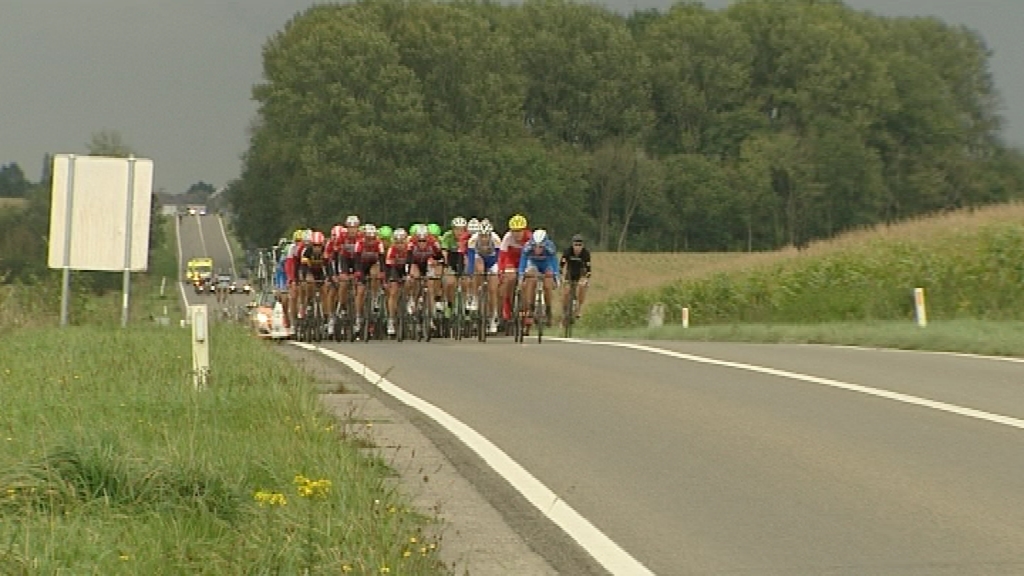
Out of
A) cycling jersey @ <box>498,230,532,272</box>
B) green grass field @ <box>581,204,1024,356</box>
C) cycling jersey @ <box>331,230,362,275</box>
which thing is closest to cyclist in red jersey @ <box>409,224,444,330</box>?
cycling jersey @ <box>331,230,362,275</box>

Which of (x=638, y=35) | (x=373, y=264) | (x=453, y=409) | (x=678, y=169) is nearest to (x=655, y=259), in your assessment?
(x=678, y=169)

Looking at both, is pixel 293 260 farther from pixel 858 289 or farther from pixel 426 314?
pixel 858 289

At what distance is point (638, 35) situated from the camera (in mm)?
104500

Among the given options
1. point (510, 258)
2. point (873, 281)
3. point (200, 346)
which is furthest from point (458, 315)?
point (200, 346)

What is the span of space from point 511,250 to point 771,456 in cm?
1619

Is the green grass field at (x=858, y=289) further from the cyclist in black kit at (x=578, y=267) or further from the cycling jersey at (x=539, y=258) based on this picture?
the cycling jersey at (x=539, y=258)

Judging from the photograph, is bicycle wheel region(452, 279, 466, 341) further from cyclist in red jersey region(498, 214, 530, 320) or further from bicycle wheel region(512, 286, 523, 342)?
bicycle wheel region(512, 286, 523, 342)

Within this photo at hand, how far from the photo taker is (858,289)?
117ft

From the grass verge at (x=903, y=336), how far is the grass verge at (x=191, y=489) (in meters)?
9.30

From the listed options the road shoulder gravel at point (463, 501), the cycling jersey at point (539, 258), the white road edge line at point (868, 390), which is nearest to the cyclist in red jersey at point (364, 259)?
the cycling jersey at point (539, 258)

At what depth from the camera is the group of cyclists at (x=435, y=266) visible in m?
26.5

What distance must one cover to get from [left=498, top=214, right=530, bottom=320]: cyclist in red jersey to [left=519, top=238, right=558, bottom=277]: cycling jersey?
430 millimetres

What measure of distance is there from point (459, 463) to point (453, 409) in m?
3.04

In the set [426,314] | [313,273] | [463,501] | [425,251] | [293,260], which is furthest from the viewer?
[293,260]
